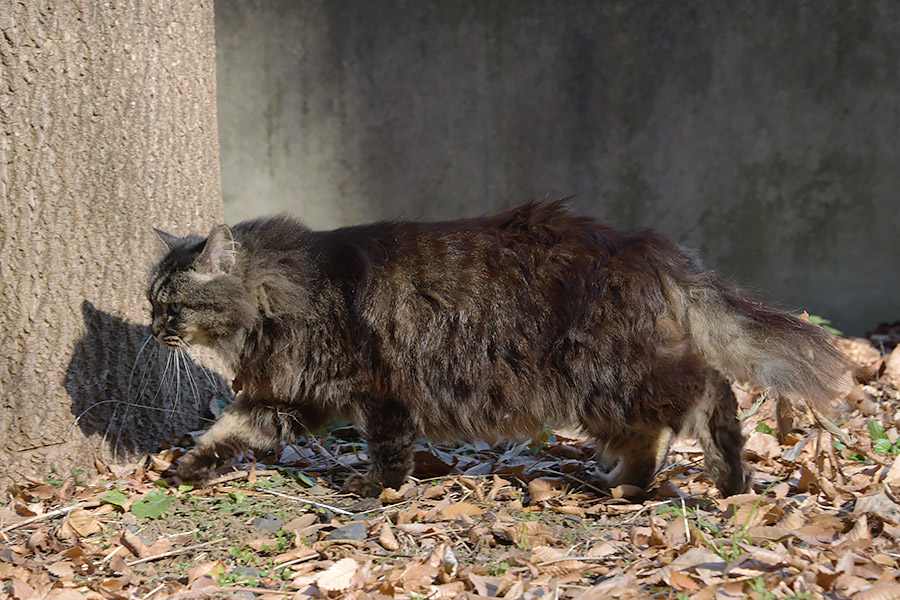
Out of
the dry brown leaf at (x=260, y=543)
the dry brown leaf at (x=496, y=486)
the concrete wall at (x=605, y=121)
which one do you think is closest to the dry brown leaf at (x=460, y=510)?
the dry brown leaf at (x=496, y=486)

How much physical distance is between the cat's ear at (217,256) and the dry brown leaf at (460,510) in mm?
1384

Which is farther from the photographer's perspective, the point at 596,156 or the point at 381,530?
the point at 596,156

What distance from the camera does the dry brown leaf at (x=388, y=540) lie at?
297 cm

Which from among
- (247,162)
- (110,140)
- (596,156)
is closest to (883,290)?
(596,156)

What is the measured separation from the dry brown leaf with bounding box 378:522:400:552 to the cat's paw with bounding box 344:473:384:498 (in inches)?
14.5

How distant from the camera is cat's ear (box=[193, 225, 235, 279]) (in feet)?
11.4

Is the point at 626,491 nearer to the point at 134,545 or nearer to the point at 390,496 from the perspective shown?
the point at 390,496

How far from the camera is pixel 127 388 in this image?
3824 millimetres

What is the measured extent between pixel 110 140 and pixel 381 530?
2094 mm

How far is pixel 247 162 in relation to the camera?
7.46 meters

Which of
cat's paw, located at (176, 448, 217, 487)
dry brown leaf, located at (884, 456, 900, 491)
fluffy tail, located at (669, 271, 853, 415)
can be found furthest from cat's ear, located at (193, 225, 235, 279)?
dry brown leaf, located at (884, 456, 900, 491)

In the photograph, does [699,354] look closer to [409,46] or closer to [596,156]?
[596,156]

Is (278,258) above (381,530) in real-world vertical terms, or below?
above

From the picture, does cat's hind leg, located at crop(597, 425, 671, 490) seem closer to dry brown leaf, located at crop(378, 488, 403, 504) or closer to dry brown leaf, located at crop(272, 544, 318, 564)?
dry brown leaf, located at crop(378, 488, 403, 504)
